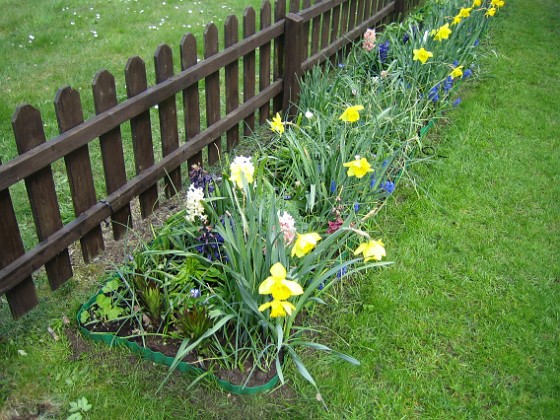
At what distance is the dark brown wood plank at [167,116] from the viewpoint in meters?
3.08

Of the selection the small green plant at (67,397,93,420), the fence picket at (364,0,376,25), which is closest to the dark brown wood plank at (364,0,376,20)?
the fence picket at (364,0,376,25)

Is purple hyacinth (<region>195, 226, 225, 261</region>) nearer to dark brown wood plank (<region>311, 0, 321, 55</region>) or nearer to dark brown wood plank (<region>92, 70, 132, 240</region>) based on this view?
dark brown wood plank (<region>92, 70, 132, 240</region>)

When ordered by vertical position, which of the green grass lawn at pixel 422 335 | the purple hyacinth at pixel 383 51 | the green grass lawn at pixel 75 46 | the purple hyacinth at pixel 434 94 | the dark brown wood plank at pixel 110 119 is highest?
the dark brown wood plank at pixel 110 119

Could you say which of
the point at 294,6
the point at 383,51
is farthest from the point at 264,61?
the point at 383,51

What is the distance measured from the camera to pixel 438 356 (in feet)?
8.57

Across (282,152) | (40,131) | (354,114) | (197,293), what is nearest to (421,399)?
(197,293)

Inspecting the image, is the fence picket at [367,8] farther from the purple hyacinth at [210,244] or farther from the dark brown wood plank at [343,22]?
the purple hyacinth at [210,244]

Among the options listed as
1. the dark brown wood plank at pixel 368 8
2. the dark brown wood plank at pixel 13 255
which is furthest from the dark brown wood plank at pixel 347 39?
the dark brown wood plank at pixel 13 255

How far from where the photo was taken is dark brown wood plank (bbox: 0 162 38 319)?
250 centimetres

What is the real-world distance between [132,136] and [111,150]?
191 mm

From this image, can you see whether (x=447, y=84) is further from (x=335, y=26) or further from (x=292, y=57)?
(x=292, y=57)

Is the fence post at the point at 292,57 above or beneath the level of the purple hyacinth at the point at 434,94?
above

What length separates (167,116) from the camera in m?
3.32

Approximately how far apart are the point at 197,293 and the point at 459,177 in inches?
86.1
